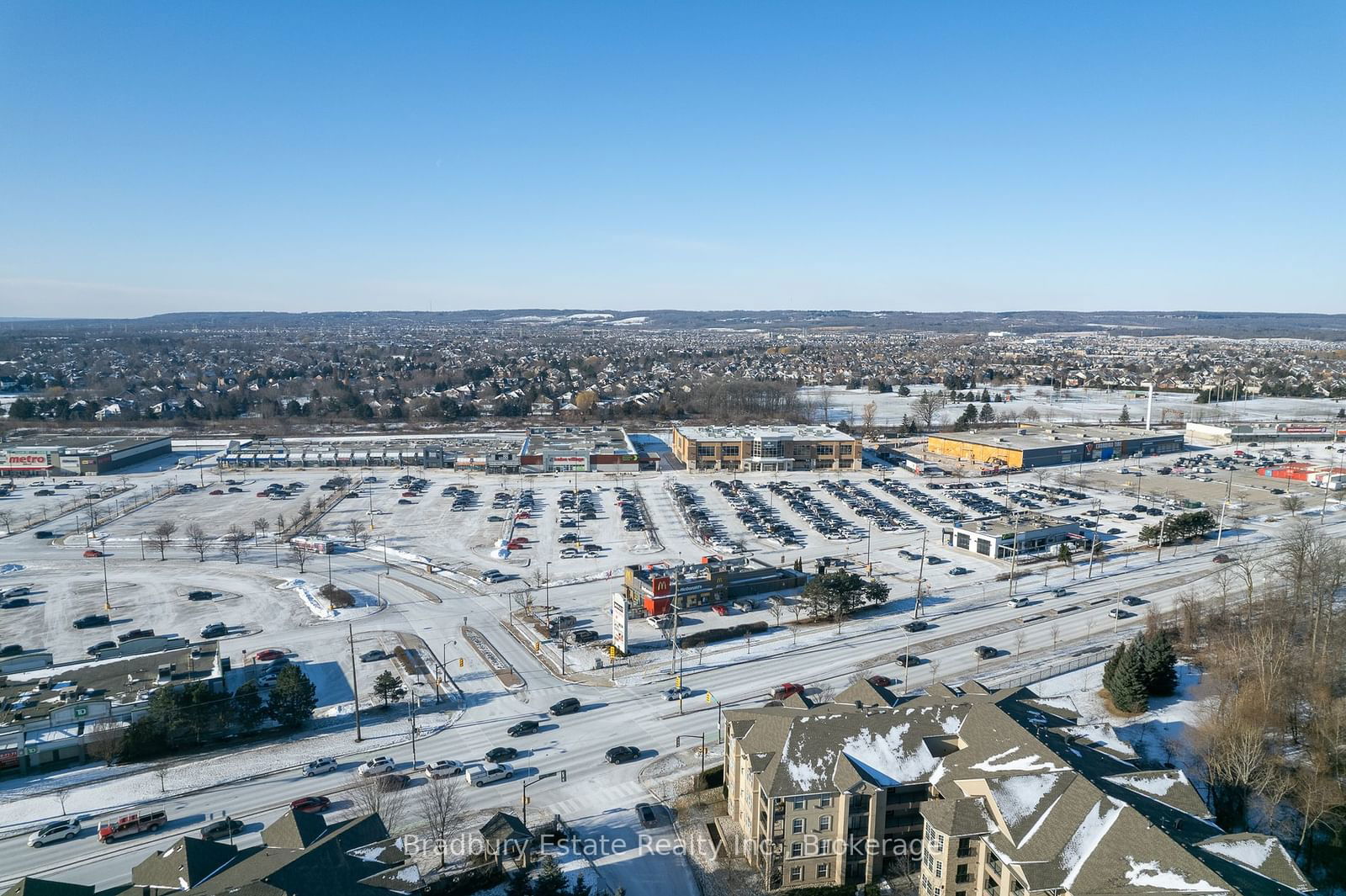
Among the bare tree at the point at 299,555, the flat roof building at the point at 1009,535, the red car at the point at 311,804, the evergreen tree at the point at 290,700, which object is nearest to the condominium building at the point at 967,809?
the red car at the point at 311,804

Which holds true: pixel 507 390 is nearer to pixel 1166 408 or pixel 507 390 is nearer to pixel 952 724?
pixel 1166 408

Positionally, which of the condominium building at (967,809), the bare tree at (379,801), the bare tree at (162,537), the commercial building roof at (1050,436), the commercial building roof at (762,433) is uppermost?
the commercial building roof at (762,433)

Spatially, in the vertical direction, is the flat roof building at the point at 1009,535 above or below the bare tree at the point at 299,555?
above

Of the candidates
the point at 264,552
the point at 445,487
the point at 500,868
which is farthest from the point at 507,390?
the point at 500,868

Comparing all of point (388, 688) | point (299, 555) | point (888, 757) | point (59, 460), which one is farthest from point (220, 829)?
point (59, 460)

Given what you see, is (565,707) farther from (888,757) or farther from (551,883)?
(888,757)

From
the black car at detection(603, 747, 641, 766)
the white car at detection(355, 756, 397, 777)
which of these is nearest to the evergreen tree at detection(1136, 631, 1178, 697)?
the black car at detection(603, 747, 641, 766)

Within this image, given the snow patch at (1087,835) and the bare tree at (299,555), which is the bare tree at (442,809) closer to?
the snow patch at (1087,835)
